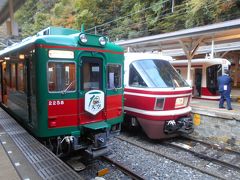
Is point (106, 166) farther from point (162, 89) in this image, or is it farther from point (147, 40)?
point (147, 40)

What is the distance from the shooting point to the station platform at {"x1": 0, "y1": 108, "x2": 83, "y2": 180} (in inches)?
140

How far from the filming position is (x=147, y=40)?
12.7m

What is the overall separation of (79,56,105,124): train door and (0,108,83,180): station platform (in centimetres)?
127

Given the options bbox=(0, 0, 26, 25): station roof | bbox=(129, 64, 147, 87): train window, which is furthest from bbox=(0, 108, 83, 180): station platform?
bbox=(0, 0, 26, 25): station roof

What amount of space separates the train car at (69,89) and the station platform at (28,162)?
0.43 m

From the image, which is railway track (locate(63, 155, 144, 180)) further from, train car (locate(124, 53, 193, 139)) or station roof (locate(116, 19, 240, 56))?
station roof (locate(116, 19, 240, 56))

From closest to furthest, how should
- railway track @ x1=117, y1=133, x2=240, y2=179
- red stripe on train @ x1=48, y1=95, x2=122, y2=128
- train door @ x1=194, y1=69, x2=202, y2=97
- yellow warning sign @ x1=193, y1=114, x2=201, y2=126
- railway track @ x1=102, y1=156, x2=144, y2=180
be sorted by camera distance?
1. red stripe on train @ x1=48, y1=95, x2=122, y2=128
2. railway track @ x1=102, y1=156, x2=144, y2=180
3. railway track @ x1=117, y1=133, x2=240, y2=179
4. yellow warning sign @ x1=193, y1=114, x2=201, y2=126
5. train door @ x1=194, y1=69, x2=202, y2=97

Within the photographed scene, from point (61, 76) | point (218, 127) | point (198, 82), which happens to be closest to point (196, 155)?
point (218, 127)

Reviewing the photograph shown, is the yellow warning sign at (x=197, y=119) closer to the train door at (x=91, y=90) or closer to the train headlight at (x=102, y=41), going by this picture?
the train door at (x=91, y=90)

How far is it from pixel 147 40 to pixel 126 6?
1830cm

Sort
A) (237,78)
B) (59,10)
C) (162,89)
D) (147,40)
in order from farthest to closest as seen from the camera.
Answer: (59,10), (237,78), (147,40), (162,89)

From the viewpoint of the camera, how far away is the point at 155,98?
7555 millimetres

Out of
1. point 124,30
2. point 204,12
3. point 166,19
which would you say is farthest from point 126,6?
point 204,12

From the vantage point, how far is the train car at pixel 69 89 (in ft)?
16.7
